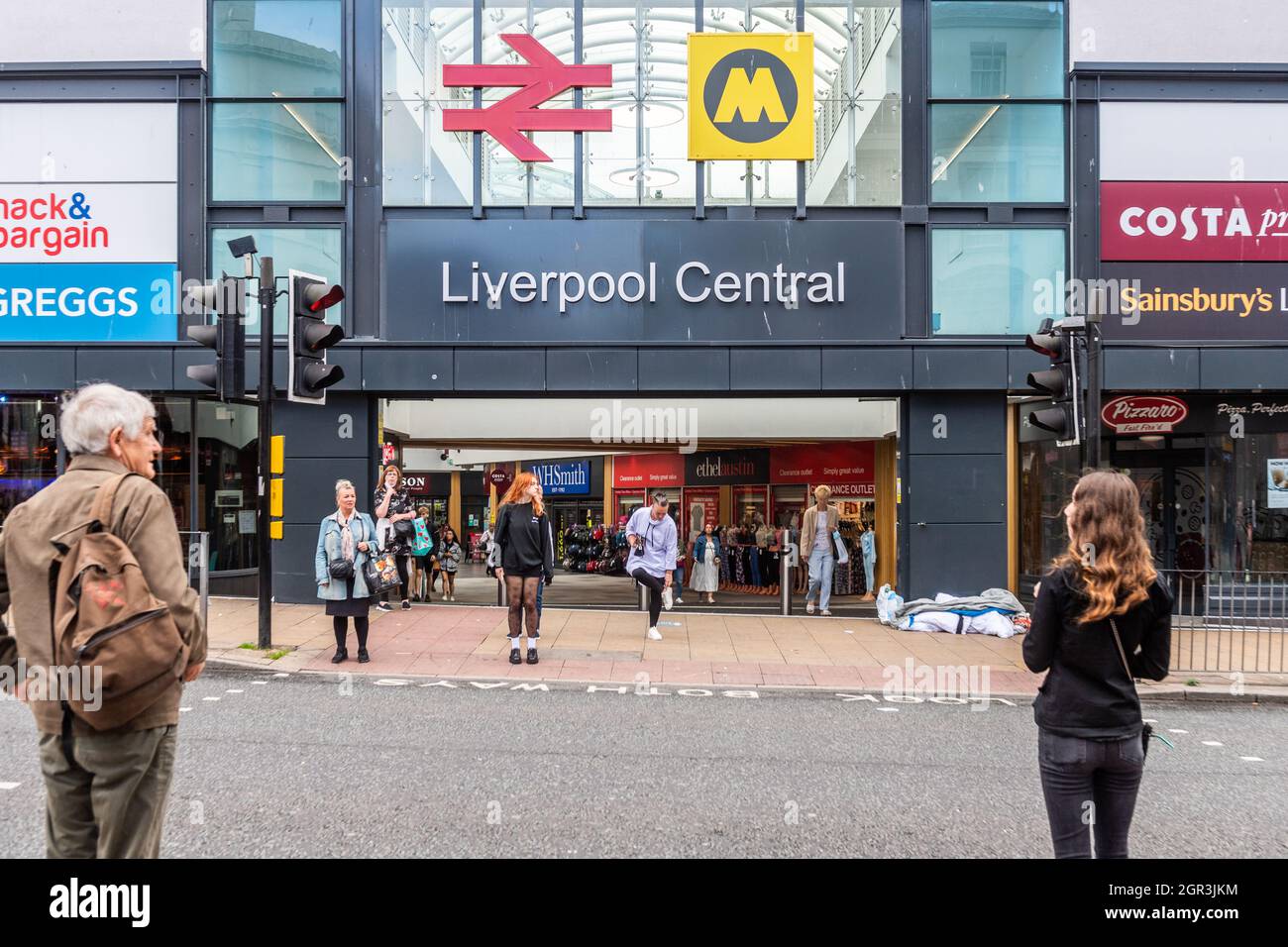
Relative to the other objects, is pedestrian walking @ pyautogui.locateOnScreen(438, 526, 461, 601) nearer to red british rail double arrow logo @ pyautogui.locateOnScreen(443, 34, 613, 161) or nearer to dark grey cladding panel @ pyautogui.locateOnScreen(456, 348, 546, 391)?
Answer: dark grey cladding panel @ pyautogui.locateOnScreen(456, 348, 546, 391)

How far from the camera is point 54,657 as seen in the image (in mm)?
2539

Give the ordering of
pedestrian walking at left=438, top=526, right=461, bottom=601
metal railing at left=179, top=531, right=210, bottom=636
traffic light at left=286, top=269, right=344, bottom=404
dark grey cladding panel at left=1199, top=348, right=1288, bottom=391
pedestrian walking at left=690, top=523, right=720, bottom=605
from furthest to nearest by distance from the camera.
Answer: pedestrian walking at left=690, top=523, right=720, bottom=605, pedestrian walking at left=438, top=526, right=461, bottom=601, dark grey cladding panel at left=1199, top=348, right=1288, bottom=391, metal railing at left=179, top=531, right=210, bottom=636, traffic light at left=286, top=269, right=344, bottom=404

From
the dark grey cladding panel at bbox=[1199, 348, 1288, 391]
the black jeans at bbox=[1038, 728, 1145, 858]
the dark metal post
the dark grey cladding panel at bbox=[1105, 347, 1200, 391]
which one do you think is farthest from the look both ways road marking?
the dark grey cladding panel at bbox=[1199, 348, 1288, 391]

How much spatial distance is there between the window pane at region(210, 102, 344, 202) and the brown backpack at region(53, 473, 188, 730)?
11584mm

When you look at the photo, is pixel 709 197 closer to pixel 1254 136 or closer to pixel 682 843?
pixel 1254 136

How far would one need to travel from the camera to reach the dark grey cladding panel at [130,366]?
12.8 meters

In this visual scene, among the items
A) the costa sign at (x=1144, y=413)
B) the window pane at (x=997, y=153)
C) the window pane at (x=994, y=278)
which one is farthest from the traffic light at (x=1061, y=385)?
the costa sign at (x=1144, y=413)

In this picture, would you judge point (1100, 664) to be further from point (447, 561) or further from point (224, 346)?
point (447, 561)

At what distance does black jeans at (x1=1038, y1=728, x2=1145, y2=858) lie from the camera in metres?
3.01

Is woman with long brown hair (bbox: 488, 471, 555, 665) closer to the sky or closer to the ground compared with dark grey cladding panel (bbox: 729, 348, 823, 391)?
closer to the ground

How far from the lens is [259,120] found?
42.7 ft

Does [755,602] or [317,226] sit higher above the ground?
[317,226]

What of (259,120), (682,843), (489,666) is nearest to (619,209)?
(259,120)
